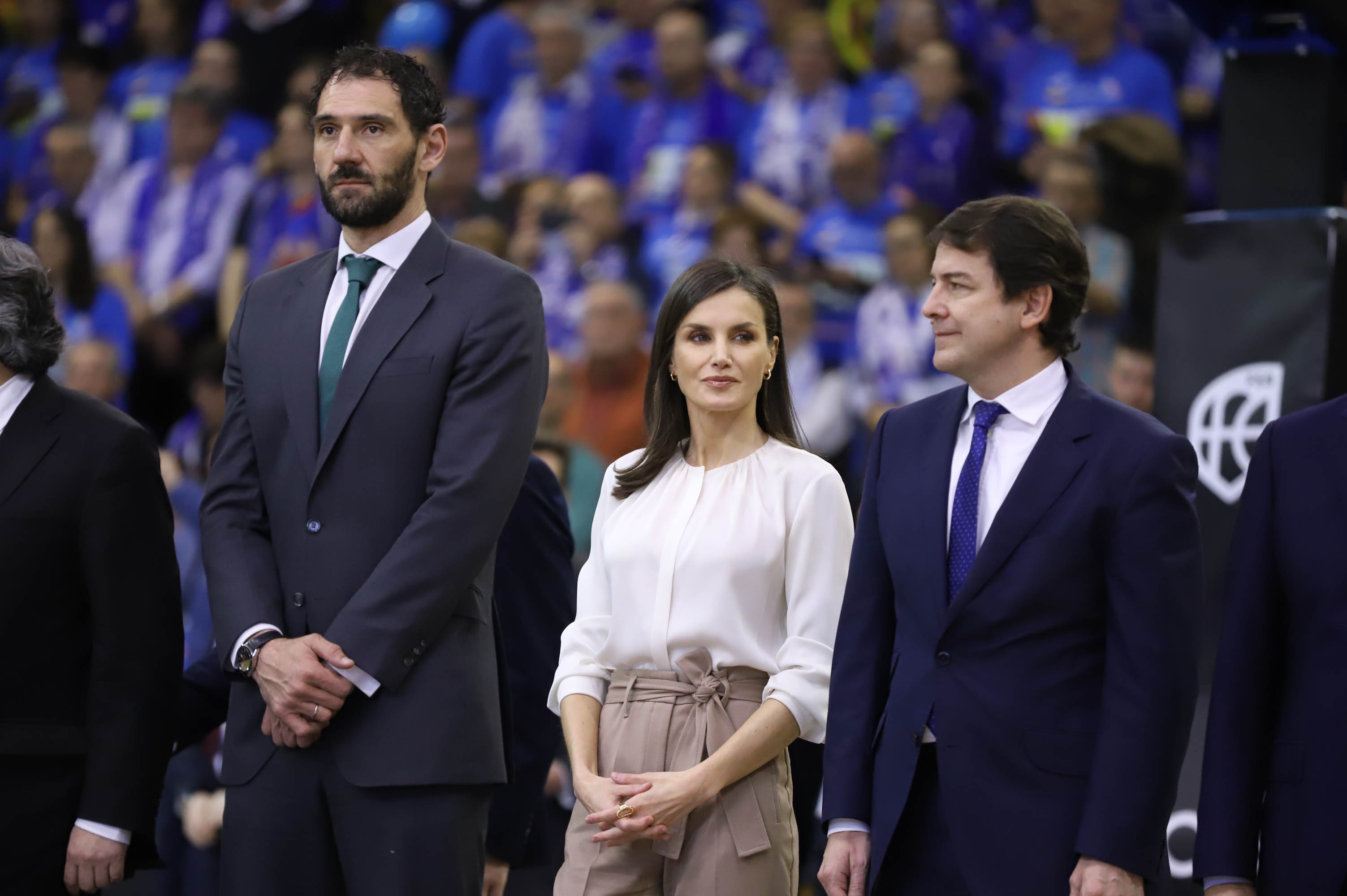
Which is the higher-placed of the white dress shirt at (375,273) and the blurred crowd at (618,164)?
the blurred crowd at (618,164)

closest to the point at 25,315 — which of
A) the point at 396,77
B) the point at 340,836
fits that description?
the point at 396,77

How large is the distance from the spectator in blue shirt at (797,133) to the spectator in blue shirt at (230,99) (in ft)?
10.5

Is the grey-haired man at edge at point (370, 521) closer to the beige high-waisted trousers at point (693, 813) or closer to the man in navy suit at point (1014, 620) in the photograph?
the beige high-waisted trousers at point (693, 813)

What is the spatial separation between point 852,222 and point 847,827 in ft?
15.0

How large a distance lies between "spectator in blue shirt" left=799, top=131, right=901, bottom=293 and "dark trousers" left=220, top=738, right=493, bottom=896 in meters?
4.43

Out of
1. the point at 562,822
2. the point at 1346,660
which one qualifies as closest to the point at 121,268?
the point at 562,822

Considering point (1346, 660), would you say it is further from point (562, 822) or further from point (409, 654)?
point (562, 822)

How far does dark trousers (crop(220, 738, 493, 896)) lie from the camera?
7.48ft

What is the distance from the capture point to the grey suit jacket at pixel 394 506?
2307 millimetres

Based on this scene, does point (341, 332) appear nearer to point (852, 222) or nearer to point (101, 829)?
point (101, 829)

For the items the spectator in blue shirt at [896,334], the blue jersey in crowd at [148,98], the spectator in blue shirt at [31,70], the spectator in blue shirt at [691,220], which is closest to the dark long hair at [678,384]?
the spectator in blue shirt at [896,334]

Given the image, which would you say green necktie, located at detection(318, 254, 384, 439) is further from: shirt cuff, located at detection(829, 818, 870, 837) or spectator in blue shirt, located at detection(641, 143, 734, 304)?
spectator in blue shirt, located at detection(641, 143, 734, 304)

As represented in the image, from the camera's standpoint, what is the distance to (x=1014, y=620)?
215 cm

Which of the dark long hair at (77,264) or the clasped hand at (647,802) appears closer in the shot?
the clasped hand at (647,802)
